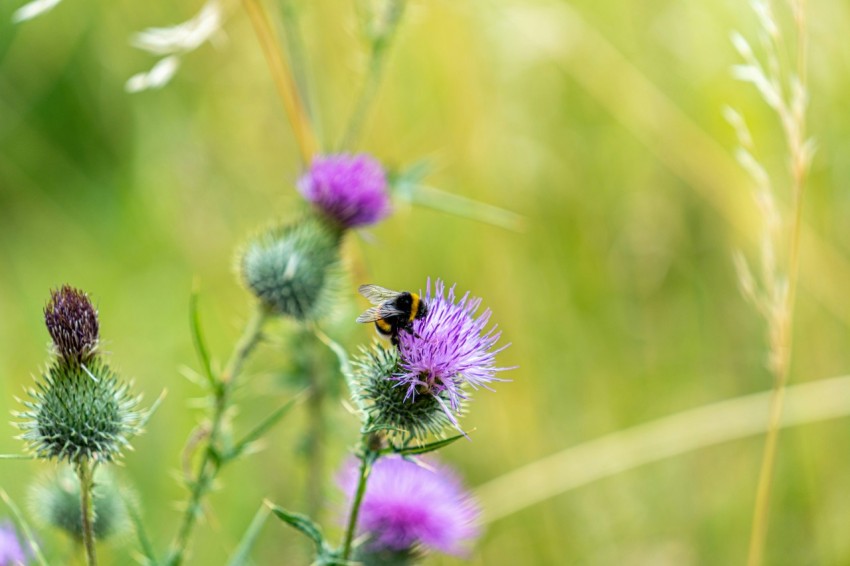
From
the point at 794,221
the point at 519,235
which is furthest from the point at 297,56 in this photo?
the point at 519,235

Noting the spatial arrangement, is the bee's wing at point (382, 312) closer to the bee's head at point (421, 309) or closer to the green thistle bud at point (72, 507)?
the bee's head at point (421, 309)

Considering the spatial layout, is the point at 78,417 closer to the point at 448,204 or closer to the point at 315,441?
the point at 315,441

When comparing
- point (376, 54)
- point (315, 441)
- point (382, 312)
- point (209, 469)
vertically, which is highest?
point (376, 54)

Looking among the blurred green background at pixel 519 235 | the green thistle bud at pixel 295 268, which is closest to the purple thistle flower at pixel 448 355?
the green thistle bud at pixel 295 268

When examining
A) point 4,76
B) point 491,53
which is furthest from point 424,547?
point 4,76

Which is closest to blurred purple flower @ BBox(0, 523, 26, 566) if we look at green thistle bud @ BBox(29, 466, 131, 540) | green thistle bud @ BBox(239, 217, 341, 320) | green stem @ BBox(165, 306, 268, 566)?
green thistle bud @ BBox(29, 466, 131, 540)
